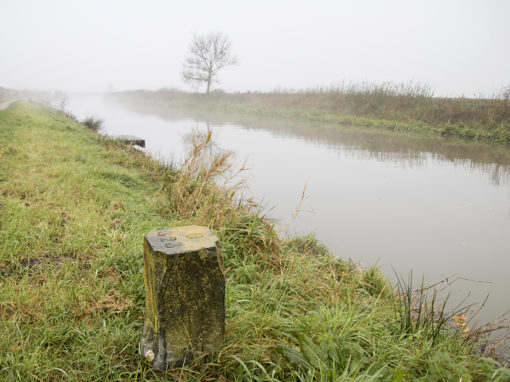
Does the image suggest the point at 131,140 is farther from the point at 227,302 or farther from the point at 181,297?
the point at 181,297

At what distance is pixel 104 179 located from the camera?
5.28 meters

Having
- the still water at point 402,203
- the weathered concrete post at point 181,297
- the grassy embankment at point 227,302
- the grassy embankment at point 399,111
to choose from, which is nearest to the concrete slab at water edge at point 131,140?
the still water at point 402,203

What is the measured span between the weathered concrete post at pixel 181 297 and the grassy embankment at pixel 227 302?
0.37 ft

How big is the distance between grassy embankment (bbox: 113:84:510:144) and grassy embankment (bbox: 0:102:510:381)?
12278mm

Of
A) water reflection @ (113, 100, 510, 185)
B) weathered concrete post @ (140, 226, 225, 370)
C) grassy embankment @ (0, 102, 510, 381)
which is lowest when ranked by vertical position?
grassy embankment @ (0, 102, 510, 381)

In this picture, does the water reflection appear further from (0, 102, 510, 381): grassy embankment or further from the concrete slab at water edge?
(0, 102, 510, 381): grassy embankment

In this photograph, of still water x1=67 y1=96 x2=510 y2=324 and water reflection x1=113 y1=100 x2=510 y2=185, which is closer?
still water x1=67 y1=96 x2=510 y2=324

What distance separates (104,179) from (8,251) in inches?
102

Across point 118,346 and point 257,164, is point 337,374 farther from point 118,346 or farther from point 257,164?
point 257,164

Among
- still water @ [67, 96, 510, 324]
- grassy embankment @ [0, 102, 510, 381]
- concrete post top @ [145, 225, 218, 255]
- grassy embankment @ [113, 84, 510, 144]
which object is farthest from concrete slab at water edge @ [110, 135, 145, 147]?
grassy embankment @ [113, 84, 510, 144]

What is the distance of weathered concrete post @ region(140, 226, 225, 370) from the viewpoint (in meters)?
1.57

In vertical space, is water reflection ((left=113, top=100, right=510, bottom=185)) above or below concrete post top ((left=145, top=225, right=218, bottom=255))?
above

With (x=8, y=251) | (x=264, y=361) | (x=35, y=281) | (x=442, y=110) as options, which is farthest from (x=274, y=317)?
(x=442, y=110)

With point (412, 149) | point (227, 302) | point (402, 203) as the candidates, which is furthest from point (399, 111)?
point (227, 302)
